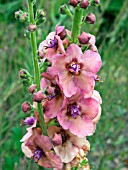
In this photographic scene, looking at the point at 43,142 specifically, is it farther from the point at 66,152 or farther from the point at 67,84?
the point at 67,84

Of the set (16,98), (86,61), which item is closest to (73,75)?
(86,61)

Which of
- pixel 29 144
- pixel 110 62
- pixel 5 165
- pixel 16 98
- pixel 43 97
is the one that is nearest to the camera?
pixel 43 97

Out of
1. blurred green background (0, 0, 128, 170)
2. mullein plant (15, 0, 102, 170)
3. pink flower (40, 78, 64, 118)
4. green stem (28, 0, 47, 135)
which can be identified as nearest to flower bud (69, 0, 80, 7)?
mullein plant (15, 0, 102, 170)

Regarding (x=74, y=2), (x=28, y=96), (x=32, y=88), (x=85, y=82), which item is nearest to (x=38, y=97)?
(x=32, y=88)

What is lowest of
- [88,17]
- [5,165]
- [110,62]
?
[110,62]

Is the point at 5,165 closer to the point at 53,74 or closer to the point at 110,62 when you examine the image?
the point at 53,74

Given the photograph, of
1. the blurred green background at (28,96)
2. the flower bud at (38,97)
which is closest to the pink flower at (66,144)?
the flower bud at (38,97)

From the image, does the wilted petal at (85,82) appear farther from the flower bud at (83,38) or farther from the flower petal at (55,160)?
the flower petal at (55,160)
